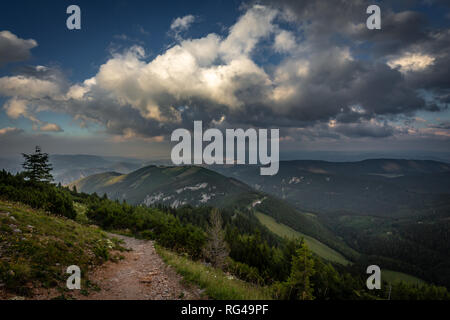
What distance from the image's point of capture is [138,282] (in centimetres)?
1177

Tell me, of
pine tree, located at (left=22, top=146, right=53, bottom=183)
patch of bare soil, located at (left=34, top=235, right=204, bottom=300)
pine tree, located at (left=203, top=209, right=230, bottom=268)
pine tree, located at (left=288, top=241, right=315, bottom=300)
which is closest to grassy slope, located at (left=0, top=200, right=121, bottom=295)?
patch of bare soil, located at (left=34, top=235, right=204, bottom=300)

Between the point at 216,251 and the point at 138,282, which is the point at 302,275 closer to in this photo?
the point at 216,251

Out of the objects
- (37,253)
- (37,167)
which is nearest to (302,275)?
(37,253)

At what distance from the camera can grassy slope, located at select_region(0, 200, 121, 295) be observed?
8.76 meters

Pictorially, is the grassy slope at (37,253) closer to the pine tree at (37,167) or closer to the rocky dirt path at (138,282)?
the rocky dirt path at (138,282)

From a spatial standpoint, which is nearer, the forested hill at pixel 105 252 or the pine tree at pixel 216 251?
the forested hill at pixel 105 252

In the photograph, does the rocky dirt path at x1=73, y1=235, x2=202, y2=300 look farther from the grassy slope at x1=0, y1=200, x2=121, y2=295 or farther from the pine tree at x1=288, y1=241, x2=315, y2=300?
the pine tree at x1=288, y1=241, x2=315, y2=300

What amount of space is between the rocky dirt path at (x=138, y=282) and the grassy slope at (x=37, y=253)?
0.89 metres

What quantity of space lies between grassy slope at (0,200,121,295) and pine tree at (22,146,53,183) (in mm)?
27222

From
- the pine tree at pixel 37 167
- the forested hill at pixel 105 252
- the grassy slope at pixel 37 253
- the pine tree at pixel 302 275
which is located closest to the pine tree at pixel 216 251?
the forested hill at pixel 105 252

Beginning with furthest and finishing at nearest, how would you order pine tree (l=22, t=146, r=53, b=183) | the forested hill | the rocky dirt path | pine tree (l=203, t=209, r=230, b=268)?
1. pine tree (l=22, t=146, r=53, b=183)
2. pine tree (l=203, t=209, r=230, b=268)
3. the rocky dirt path
4. the forested hill

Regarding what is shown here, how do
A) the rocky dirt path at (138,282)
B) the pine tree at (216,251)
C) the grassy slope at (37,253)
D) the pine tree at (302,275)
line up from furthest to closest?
the pine tree at (216,251) → the pine tree at (302,275) → the rocky dirt path at (138,282) → the grassy slope at (37,253)

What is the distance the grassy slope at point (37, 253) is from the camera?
28.7 ft

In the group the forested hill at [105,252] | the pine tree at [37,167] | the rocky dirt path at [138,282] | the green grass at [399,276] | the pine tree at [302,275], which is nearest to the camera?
the forested hill at [105,252]
